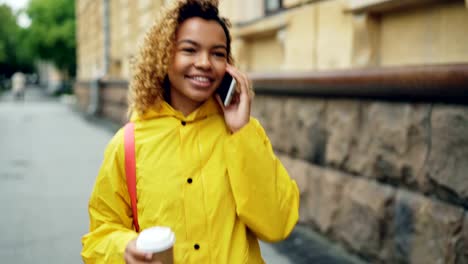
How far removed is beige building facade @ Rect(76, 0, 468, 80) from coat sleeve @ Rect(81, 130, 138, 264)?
1.90ft

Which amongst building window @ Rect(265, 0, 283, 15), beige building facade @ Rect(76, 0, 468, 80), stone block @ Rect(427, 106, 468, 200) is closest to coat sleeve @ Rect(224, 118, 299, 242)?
beige building facade @ Rect(76, 0, 468, 80)

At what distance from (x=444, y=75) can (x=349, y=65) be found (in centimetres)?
135

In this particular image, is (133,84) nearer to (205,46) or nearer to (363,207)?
(205,46)

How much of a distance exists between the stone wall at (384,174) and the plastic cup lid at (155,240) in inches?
80.3

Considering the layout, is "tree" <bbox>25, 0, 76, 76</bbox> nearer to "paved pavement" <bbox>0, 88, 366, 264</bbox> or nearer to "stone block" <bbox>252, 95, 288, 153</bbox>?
"paved pavement" <bbox>0, 88, 366, 264</bbox>

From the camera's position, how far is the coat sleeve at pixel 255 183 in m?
1.63

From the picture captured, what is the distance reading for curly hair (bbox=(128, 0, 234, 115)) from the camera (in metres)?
1.71

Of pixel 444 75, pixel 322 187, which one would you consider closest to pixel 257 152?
pixel 444 75

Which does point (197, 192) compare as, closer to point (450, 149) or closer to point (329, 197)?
point (450, 149)

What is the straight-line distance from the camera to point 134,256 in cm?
140

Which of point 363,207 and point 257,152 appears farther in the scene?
point 363,207

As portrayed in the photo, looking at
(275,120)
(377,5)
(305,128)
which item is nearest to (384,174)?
(305,128)

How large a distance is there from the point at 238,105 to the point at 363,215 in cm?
219

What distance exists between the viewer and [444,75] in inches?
109
